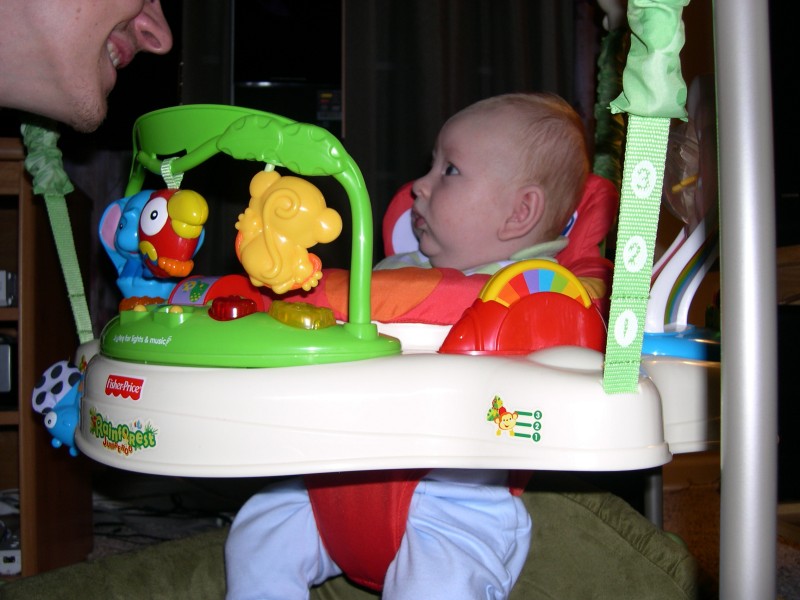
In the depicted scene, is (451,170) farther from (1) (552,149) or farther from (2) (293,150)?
(2) (293,150)

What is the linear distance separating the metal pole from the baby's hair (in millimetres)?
440

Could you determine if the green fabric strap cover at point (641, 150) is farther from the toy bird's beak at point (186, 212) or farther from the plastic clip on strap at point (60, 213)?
the plastic clip on strap at point (60, 213)

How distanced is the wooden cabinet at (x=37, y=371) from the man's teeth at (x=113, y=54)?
1.67 ft

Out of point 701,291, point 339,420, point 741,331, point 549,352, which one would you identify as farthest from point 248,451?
point 701,291

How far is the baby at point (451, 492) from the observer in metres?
0.74

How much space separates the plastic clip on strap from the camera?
0.83 m

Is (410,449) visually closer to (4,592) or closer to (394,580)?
(394,580)

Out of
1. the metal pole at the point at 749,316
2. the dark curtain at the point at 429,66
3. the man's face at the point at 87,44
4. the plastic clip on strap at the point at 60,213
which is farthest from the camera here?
the dark curtain at the point at 429,66

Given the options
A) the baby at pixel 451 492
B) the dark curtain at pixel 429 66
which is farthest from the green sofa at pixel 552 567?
the dark curtain at pixel 429 66

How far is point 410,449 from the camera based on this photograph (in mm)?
539

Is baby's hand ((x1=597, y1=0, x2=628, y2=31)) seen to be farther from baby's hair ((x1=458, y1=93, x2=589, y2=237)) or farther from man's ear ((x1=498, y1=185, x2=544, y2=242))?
man's ear ((x1=498, y1=185, x2=544, y2=242))

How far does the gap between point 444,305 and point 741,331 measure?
0.97 ft

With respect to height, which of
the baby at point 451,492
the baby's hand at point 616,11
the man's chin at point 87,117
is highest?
the baby's hand at point 616,11

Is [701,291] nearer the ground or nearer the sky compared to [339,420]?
nearer the sky
